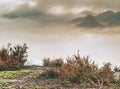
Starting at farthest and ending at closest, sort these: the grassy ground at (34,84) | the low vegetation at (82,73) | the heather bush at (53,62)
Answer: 1. the heather bush at (53,62)
2. the low vegetation at (82,73)
3. the grassy ground at (34,84)

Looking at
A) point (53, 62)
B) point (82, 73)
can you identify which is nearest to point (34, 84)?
point (82, 73)

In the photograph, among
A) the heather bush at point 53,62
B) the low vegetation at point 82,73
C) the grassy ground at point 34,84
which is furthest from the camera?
the heather bush at point 53,62

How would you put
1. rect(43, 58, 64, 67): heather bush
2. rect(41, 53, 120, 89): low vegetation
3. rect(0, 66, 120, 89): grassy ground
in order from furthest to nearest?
rect(43, 58, 64, 67): heather bush, rect(41, 53, 120, 89): low vegetation, rect(0, 66, 120, 89): grassy ground

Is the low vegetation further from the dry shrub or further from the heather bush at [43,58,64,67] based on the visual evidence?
the heather bush at [43,58,64,67]

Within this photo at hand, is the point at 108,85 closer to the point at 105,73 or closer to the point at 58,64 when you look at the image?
the point at 105,73

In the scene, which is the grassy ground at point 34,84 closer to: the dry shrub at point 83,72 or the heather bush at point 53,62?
the dry shrub at point 83,72

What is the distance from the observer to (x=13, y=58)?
24203mm

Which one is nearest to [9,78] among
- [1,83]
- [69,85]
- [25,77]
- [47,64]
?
[25,77]

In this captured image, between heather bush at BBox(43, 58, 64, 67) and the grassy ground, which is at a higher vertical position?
heather bush at BBox(43, 58, 64, 67)

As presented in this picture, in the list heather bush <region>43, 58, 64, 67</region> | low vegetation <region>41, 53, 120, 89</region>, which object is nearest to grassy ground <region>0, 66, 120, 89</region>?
low vegetation <region>41, 53, 120, 89</region>

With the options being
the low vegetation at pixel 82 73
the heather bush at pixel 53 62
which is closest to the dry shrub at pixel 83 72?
the low vegetation at pixel 82 73

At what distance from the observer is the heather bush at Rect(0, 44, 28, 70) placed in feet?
76.5

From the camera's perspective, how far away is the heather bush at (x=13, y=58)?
23312mm

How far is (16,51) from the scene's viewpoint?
24.8 meters
